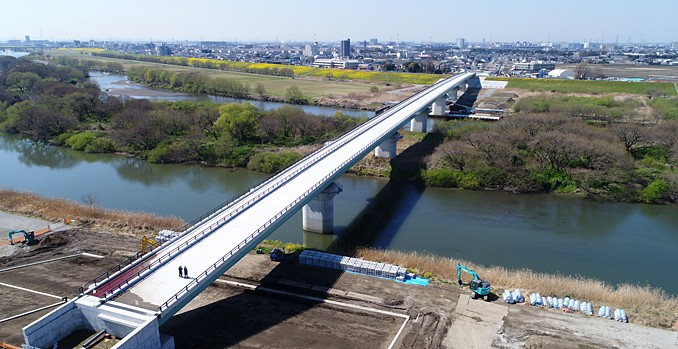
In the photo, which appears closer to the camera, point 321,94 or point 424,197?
point 424,197

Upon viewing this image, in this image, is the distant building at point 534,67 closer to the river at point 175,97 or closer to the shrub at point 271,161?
the river at point 175,97

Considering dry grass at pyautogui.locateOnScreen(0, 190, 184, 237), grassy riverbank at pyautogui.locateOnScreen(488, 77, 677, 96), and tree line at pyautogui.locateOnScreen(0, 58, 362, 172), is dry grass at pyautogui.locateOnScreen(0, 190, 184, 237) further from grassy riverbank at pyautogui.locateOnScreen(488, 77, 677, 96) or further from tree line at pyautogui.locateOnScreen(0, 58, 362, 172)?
grassy riverbank at pyautogui.locateOnScreen(488, 77, 677, 96)

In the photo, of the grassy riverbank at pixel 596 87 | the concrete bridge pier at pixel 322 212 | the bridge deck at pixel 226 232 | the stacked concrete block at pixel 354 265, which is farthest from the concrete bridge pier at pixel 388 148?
the grassy riverbank at pixel 596 87

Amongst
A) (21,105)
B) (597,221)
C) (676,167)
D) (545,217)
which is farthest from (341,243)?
(21,105)

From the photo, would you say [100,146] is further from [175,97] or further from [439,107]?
[439,107]

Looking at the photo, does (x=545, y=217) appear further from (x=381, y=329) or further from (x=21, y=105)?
(x=21, y=105)

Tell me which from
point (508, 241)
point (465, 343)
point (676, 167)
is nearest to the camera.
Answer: point (465, 343)

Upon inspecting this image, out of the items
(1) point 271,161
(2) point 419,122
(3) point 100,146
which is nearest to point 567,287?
(1) point 271,161
